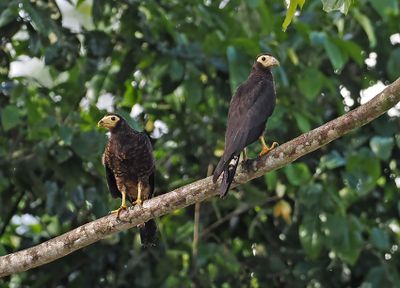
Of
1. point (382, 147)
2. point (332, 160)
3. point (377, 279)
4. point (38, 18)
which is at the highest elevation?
point (38, 18)

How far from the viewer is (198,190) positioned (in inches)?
182

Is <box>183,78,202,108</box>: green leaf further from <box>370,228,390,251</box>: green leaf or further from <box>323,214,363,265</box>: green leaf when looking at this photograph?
<box>370,228,390,251</box>: green leaf

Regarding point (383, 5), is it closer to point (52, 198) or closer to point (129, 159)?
point (129, 159)

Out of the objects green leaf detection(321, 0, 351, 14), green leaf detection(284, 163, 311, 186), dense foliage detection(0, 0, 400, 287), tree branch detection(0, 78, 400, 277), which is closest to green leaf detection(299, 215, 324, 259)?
dense foliage detection(0, 0, 400, 287)

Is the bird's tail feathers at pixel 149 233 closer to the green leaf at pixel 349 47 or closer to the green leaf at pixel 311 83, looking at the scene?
the green leaf at pixel 311 83

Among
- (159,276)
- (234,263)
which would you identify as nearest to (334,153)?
(234,263)

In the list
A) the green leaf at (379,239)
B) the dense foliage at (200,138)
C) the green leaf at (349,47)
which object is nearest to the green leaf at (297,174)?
the dense foliage at (200,138)

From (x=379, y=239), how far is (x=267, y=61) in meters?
1.69

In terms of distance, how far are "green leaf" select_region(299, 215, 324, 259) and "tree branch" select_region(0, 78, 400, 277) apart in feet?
6.71

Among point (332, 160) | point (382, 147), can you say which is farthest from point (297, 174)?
point (382, 147)

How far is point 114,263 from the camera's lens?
7.39m

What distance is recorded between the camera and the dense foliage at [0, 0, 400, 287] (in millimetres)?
6496

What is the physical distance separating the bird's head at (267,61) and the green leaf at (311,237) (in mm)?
1438

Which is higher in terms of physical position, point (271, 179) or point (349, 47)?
point (349, 47)
